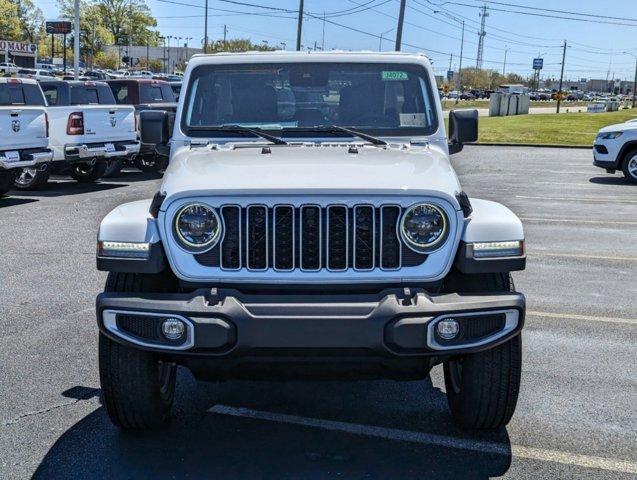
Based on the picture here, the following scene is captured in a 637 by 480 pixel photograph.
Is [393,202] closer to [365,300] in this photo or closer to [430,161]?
[365,300]

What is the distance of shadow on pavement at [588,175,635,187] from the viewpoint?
17.7 metres

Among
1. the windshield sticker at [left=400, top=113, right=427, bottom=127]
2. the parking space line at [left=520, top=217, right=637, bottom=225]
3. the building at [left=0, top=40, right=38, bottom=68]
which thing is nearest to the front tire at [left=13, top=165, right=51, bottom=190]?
the parking space line at [left=520, top=217, right=637, bottom=225]

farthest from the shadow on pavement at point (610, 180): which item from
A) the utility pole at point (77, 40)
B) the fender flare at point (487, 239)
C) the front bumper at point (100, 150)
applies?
the utility pole at point (77, 40)

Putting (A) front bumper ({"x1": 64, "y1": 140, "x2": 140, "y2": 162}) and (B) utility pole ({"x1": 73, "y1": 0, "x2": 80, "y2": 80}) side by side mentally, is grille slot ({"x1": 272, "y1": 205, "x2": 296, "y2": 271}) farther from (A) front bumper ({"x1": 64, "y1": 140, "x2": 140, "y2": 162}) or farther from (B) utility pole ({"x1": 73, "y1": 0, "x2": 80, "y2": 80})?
(B) utility pole ({"x1": 73, "y1": 0, "x2": 80, "y2": 80})

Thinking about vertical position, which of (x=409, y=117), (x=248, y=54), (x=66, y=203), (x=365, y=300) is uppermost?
(x=248, y=54)

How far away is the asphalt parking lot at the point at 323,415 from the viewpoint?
13.3 ft

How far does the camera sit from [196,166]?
436 cm

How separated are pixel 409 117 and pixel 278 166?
138cm

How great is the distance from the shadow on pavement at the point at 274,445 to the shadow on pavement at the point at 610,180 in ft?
45.8

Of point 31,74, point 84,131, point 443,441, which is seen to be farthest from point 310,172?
point 31,74

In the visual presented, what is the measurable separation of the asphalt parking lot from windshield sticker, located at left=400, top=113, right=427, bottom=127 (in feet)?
5.34

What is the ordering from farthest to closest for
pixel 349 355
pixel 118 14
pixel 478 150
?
1. pixel 118 14
2. pixel 478 150
3. pixel 349 355

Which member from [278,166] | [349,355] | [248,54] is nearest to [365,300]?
[349,355]

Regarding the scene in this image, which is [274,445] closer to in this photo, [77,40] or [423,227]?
[423,227]
